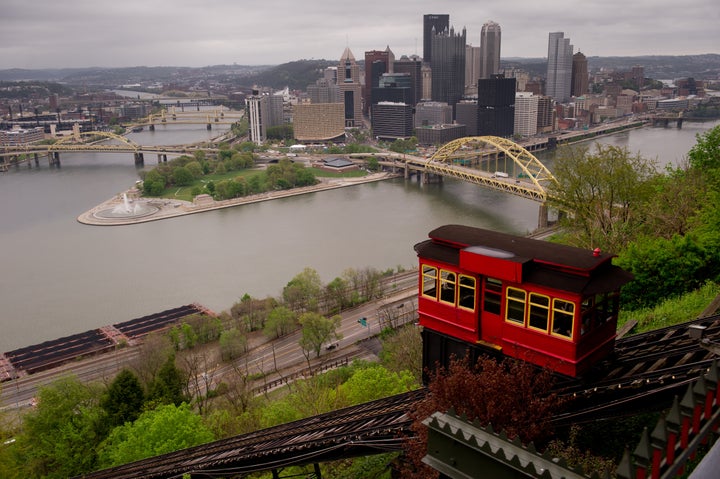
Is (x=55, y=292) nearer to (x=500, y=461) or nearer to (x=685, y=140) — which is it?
(x=500, y=461)

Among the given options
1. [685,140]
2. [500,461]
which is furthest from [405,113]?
[500,461]

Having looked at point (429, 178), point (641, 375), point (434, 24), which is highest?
point (434, 24)

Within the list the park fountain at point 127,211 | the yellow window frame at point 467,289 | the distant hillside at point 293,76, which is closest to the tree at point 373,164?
the park fountain at point 127,211

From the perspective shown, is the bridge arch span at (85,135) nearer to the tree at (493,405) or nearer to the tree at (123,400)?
the tree at (123,400)

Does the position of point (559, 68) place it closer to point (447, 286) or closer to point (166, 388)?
point (166, 388)

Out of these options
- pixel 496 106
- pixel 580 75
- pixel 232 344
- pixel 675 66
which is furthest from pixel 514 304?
pixel 675 66

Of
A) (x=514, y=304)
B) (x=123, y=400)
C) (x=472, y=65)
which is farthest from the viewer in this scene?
(x=472, y=65)

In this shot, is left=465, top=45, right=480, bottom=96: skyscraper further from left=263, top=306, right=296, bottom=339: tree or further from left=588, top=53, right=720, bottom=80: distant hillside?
left=263, top=306, right=296, bottom=339: tree
